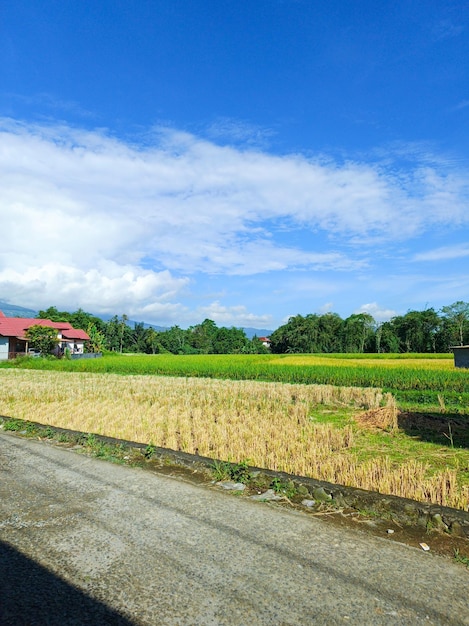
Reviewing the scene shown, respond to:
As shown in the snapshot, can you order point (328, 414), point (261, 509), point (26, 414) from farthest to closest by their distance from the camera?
point (328, 414) < point (26, 414) < point (261, 509)

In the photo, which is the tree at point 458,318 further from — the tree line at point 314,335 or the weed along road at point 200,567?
the weed along road at point 200,567

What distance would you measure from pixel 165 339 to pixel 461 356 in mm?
67051

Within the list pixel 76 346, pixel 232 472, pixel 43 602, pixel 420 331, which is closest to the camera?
pixel 43 602

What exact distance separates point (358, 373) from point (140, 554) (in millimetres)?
18581

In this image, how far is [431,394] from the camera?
1494 cm

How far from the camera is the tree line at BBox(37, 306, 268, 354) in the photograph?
79.5m

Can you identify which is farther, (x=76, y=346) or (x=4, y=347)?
(x=76, y=346)


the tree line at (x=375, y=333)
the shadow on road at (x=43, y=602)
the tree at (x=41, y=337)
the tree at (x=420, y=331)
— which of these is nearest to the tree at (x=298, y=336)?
the tree line at (x=375, y=333)

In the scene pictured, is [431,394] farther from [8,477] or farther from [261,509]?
[8,477]

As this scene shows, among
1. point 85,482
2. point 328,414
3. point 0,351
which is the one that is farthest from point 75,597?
point 0,351

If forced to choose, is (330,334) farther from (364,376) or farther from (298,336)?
(364,376)

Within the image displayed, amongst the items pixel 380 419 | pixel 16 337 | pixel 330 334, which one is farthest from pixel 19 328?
pixel 330 334

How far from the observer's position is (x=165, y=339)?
283ft

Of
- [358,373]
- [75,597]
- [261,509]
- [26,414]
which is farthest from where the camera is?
[358,373]
